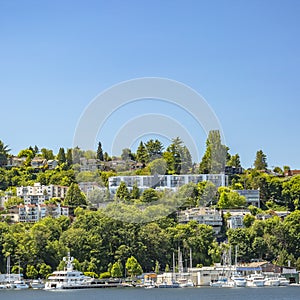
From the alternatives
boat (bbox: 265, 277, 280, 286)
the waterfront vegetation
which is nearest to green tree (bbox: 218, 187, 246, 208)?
the waterfront vegetation

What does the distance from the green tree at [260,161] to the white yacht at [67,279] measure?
49371 millimetres

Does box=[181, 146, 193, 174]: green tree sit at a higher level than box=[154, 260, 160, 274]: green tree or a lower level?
higher

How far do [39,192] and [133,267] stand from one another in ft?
106

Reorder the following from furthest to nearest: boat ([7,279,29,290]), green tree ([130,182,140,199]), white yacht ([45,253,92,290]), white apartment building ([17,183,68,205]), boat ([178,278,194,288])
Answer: white apartment building ([17,183,68,205])
green tree ([130,182,140,199])
boat ([7,279,29,290])
boat ([178,278,194,288])
white yacht ([45,253,92,290])

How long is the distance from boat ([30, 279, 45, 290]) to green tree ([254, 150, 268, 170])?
5001 cm

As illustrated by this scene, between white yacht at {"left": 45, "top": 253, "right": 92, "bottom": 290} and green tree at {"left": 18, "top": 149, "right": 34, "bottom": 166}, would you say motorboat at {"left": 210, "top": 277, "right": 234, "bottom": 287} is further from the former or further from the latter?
green tree at {"left": 18, "top": 149, "right": 34, "bottom": 166}

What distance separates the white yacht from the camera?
66.2 metres

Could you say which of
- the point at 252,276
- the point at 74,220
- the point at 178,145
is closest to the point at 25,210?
the point at 74,220

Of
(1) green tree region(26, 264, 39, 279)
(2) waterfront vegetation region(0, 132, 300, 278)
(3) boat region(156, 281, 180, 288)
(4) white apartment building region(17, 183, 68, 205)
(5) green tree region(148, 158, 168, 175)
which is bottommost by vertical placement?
(3) boat region(156, 281, 180, 288)

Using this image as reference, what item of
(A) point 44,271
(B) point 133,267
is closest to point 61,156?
(A) point 44,271

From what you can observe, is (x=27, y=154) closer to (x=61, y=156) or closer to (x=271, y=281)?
(x=61, y=156)

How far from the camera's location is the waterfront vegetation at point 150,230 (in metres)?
72.8

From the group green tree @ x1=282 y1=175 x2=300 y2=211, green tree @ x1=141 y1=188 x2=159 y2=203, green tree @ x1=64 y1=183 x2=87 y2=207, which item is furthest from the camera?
green tree @ x1=282 y1=175 x2=300 y2=211

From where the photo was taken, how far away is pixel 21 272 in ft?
234
